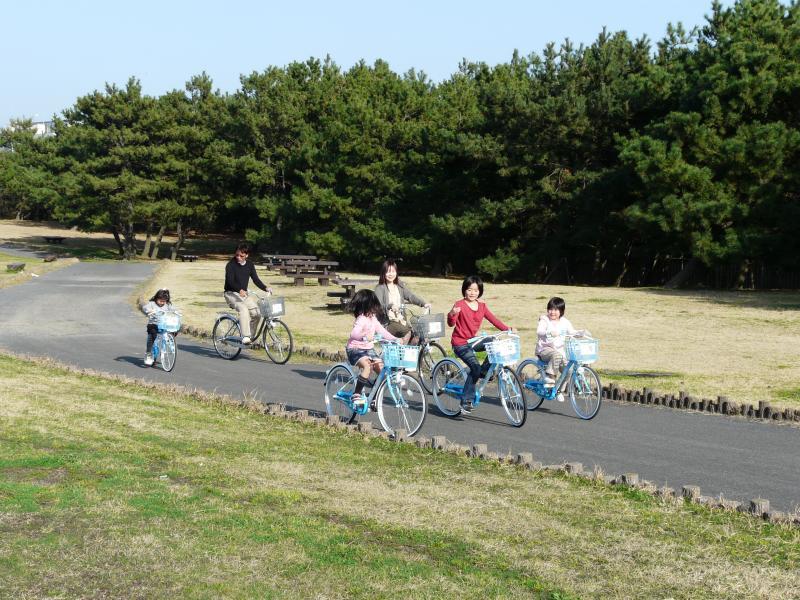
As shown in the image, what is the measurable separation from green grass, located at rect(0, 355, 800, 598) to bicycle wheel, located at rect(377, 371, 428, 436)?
1.94 feet

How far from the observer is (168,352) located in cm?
1499

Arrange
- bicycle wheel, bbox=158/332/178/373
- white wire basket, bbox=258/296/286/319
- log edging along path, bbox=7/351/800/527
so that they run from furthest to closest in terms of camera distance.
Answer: white wire basket, bbox=258/296/286/319 < bicycle wheel, bbox=158/332/178/373 < log edging along path, bbox=7/351/800/527

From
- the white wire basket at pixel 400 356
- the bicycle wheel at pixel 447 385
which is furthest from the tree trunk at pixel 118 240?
the white wire basket at pixel 400 356

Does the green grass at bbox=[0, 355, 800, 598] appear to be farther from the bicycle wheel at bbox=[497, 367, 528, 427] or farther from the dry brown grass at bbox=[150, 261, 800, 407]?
the dry brown grass at bbox=[150, 261, 800, 407]

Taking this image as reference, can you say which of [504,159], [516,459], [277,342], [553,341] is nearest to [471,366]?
[553,341]

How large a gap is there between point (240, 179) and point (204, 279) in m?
26.6

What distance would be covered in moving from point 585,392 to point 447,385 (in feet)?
5.36

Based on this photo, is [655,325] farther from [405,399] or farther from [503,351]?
[405,399]

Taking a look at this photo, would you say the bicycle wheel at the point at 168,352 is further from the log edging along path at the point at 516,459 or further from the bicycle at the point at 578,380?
the bicycle at the point at 578,380

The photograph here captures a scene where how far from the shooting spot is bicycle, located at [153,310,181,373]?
14836 mm

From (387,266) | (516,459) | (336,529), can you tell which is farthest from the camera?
(387,266)

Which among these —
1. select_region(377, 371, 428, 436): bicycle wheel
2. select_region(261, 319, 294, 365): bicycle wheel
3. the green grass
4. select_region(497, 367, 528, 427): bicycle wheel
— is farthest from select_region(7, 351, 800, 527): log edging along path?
select_region(261, 319, 294, 365): bicycle wheel

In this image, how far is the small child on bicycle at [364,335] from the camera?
9938 millimetres

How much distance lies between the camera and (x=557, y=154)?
145ft
